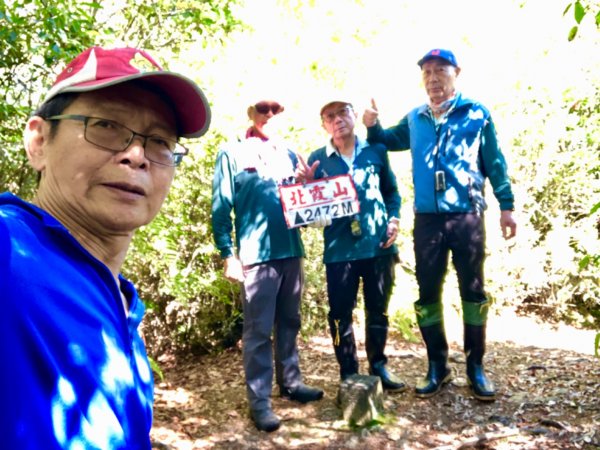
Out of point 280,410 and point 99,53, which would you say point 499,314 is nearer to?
point 280,410

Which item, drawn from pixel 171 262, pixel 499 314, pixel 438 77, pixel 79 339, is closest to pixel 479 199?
pixel 438 77

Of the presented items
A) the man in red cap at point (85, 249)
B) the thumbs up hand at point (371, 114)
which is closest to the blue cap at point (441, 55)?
the thumbs up hand at point (371, 114)

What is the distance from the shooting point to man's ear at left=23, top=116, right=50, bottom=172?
1.31 metres

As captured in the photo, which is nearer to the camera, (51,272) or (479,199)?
(51,272)

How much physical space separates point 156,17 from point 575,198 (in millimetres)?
6720

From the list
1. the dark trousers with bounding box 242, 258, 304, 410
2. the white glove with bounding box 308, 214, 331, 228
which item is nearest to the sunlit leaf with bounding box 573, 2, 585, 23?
the white glove with bounding box 308, 214, 331, 228

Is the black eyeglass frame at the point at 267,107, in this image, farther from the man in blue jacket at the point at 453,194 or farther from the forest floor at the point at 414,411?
the forest floor at the point at 414,411

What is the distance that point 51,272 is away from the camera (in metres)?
0.93

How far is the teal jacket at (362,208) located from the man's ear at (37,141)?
125 inches

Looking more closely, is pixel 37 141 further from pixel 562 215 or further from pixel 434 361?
pixel 562 215

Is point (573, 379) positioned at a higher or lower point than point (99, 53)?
lower

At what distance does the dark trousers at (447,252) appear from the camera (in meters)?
4.16

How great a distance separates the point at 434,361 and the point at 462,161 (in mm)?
1716

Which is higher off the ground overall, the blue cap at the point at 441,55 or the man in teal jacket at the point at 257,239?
the blue cap at the point at 441,55
